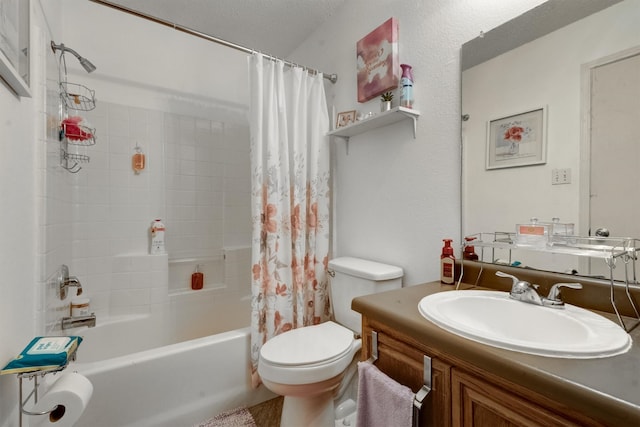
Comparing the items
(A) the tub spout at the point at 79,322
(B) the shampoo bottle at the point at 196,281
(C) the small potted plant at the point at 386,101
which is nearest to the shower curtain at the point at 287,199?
(C) the small potted plant at the point at 386,101

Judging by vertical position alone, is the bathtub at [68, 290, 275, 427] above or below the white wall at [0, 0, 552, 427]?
below

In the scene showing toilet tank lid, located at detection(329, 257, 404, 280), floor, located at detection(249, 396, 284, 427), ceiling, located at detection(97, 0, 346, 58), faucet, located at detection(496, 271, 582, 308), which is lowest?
floor, located at detection(249, 396, 284, 427)

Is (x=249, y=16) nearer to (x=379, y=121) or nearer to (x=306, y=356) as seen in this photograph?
(x=379, y=121)

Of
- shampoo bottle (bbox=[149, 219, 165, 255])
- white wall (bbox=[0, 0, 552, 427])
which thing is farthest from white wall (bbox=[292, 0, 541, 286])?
shampoo bottle (bbox=[149, 219, 165, 255])

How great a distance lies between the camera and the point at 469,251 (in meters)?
1.20

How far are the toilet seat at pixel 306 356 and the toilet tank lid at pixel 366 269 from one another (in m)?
0.30

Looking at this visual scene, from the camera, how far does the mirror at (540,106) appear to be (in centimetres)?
89

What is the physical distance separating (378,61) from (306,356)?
1.56 meters

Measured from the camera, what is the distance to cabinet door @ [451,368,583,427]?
0.55m

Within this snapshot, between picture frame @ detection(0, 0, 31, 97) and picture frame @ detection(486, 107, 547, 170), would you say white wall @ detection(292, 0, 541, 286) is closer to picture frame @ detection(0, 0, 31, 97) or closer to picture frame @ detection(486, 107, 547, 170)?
picture frame @ detection(486, 107, 547, 170)

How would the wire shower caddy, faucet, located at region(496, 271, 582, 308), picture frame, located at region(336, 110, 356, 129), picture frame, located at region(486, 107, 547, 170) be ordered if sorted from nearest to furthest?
faucet, located at region(496, 271, 582, 308) < picture frame, located at region(486, 107, 547, 170) < the wire shower caddy < picture frame, located at region(336, 110, 356, 129)

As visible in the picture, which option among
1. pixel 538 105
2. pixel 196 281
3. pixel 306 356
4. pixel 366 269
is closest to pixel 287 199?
pixel 366 269

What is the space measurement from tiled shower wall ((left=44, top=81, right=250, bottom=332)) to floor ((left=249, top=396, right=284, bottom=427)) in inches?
40.7

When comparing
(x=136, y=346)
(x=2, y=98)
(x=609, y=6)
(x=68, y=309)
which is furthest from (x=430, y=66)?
(x=136, y=346)
